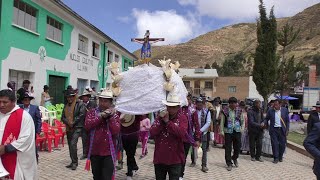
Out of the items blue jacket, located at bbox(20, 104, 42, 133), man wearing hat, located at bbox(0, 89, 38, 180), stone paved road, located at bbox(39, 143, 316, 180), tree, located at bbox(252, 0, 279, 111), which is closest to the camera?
man wearing hat, located at bbox(0, 89, 38, 180)

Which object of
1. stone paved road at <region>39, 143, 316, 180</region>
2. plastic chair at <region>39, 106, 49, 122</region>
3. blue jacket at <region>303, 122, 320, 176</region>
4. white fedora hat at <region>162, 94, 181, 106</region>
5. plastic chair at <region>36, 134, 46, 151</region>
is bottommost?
stone paved road at <region>39, 143, 316, 180</region>

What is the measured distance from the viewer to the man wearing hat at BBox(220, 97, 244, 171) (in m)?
9.71

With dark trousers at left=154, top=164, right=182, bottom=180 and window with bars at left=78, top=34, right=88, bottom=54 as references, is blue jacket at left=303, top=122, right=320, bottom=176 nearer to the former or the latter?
dark trousers at left=154, top=164, right=182, bottom=180

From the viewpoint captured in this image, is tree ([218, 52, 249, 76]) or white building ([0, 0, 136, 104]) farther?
tree ([218, 52, 249, 76])

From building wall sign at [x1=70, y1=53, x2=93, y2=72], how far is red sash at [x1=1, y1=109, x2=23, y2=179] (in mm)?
15544

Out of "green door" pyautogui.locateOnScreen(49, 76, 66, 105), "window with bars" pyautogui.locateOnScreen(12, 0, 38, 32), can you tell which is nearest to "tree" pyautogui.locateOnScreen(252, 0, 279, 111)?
"green door" pyautogui.locateOnScreen(49, 76, 66, 105)

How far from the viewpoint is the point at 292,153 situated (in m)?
13.9

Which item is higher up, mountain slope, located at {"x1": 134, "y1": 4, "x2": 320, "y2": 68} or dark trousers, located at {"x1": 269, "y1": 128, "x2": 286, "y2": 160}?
mountain slope, located at {"x1": 134, "y1": 4, "x2": 320, "y2": 68}

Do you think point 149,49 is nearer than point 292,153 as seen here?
Yes

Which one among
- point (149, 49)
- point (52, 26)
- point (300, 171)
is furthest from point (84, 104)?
point (52, 26)

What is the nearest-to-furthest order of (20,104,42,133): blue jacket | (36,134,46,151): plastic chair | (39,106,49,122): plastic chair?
(20,104,42,133): blue jacket < (36,134,46,151): plastic chair < (39,106,49,122): plastic chair

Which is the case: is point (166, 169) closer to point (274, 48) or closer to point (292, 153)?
point (292, 153)

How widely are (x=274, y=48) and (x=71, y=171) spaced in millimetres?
19862

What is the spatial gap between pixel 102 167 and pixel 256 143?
697 centimetres
